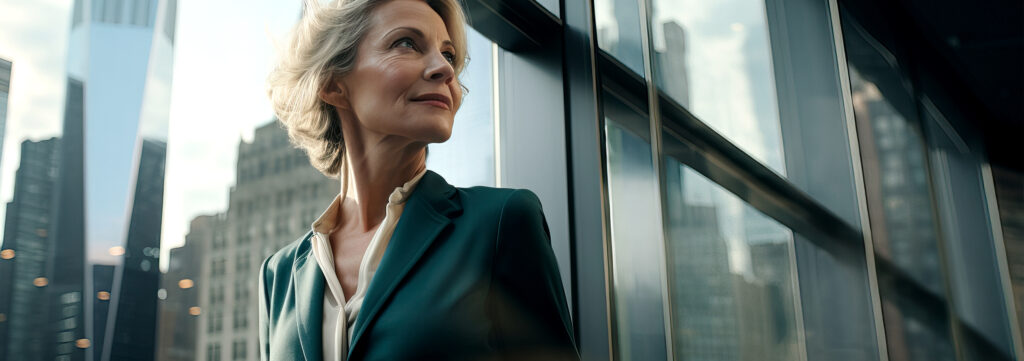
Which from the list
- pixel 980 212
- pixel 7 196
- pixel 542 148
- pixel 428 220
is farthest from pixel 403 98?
pixel 542 148

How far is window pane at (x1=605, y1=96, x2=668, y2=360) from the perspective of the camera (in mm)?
2439

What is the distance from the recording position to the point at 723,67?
2439 mm

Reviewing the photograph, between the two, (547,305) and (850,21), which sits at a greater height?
(850,21)

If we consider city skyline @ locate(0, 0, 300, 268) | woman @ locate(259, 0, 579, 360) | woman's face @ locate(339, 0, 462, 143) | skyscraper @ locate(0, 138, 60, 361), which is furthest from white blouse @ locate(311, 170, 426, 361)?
skyscraper @ locate(0, 138, 60, 361)

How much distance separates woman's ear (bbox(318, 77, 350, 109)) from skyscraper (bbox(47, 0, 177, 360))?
0.48m

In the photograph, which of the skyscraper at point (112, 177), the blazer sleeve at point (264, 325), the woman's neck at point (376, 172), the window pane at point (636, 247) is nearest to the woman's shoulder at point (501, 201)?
the woman's neck at point (376, 172)

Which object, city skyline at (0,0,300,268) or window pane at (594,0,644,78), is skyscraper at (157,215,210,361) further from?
window pane at (594,0,644,78)

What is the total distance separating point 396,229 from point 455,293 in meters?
0.16

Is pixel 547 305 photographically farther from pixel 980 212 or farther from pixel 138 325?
pixel 980 212

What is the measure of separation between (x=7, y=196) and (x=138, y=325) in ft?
1.11

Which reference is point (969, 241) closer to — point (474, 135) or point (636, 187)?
point (636, 187)

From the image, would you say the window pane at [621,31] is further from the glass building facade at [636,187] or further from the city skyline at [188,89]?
the city skyline at [188,89]

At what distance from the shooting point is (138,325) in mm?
1458

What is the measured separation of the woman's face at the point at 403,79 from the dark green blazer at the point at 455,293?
0.13 metres
